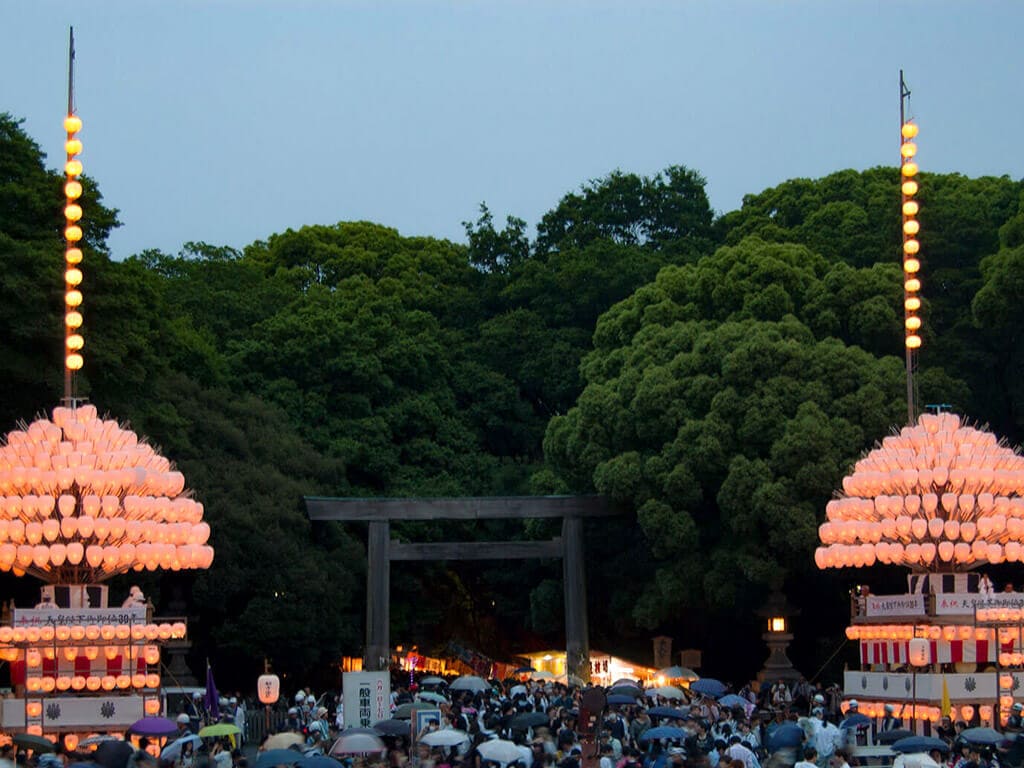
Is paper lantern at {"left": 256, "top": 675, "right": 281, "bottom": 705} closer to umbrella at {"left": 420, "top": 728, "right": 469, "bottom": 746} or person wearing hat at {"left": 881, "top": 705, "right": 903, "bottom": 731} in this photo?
umbrella at {"left": 420, "top": 728, "right": 469, "bottom": 746}

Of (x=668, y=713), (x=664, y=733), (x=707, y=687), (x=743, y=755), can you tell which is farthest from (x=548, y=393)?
(x=743, y=755)

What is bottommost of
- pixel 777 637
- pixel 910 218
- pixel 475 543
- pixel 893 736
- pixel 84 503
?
pixel 893 736

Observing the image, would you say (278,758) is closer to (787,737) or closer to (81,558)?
(787,737)

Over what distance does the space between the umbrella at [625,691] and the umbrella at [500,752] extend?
999cm

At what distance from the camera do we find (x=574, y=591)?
4231 centimetres

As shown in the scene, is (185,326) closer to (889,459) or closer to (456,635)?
(456,635)

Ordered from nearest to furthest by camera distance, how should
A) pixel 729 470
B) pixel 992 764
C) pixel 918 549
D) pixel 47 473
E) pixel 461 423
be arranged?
1. pixel 992 764
2. pixel 47 473
3. pixel 918 549
4. pixel 729 470
5. pixel 461 423

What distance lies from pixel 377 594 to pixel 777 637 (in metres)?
9.58

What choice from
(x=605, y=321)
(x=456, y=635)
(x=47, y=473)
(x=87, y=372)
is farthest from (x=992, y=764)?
(x=456, y=635)

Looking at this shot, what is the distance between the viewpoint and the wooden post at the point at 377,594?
41094mm

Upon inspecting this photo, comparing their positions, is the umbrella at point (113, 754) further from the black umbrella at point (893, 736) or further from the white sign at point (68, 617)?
the white sign at point (68, 617)

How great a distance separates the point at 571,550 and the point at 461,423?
9891mm

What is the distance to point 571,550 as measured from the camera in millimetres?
42562

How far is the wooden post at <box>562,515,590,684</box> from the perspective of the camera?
136 feet
